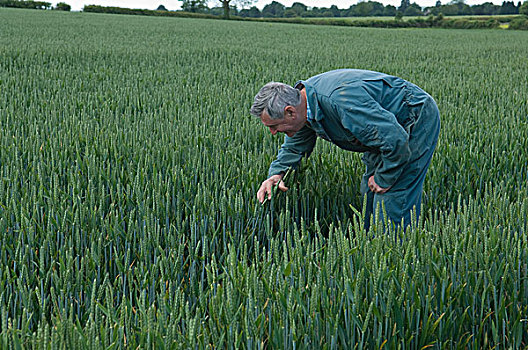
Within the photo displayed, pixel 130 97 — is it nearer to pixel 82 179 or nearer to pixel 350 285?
pixel 82 179

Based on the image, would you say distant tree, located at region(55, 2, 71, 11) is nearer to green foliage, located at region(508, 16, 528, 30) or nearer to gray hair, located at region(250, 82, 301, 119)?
green foliage, located at region(508, 16, 528, 30)

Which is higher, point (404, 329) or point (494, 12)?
point (494, 12)

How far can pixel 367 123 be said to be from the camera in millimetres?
Answer: 2240

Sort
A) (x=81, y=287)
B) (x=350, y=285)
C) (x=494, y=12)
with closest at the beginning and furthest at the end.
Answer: (x=350, y=285)
(x=81, y=287)
(x=494, y=12)

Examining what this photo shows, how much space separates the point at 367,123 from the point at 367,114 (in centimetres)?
4

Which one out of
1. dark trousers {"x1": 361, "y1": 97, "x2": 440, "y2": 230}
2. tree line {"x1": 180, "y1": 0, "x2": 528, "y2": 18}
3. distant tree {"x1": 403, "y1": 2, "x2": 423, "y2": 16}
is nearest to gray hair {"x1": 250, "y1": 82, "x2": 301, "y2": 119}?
dark trousers {"x1": 361, "y1": 97, "x2": 440, "y2": 230}

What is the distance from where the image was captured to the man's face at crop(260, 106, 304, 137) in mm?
2225

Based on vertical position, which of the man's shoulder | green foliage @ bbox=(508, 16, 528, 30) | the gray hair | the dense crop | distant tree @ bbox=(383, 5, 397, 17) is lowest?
the dense crop

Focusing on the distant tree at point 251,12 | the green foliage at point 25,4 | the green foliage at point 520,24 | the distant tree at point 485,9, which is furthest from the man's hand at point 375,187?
the distant tree at point 251,12

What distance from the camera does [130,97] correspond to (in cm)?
568

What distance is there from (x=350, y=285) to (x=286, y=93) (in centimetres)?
94

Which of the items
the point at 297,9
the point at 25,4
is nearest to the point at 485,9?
the point at 297,9

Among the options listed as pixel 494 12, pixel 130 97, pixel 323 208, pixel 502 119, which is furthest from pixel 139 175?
pixel 494 12

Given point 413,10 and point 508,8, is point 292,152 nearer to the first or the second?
point 508,8
